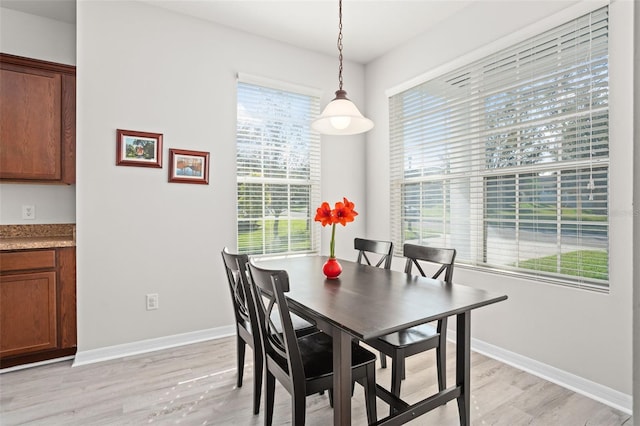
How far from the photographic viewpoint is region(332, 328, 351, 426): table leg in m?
1.30

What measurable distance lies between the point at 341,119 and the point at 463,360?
159 cm

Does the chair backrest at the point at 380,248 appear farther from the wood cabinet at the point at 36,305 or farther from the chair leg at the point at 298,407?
the wood cabinet at the point at 36,305

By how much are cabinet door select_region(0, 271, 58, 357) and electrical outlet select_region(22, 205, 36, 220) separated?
697 mm

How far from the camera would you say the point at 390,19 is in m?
3.09

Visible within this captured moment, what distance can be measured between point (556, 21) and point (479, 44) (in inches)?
23.1

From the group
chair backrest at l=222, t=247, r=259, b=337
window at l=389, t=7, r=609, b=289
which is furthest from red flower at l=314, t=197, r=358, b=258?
window at l=389, t=7, r=609, b=289

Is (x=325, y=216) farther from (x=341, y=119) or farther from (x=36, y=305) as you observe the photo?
(x=36, y=305)

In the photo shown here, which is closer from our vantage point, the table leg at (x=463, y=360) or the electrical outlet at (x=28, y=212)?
the table leg at (x=463, y=360)

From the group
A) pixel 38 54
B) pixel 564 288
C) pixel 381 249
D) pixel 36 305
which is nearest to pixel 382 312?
pixel 381 249

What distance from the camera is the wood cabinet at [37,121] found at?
254 cm

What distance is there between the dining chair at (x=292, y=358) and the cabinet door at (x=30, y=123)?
2237 mm

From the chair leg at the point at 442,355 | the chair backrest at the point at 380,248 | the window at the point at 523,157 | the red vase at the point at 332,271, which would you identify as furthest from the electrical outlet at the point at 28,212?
the window at the point at 523,157

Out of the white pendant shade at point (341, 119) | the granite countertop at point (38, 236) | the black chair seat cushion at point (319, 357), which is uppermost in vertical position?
the white pendant shade at point (341, 119)

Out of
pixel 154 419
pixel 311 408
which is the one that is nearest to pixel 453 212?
pixel 311 408
